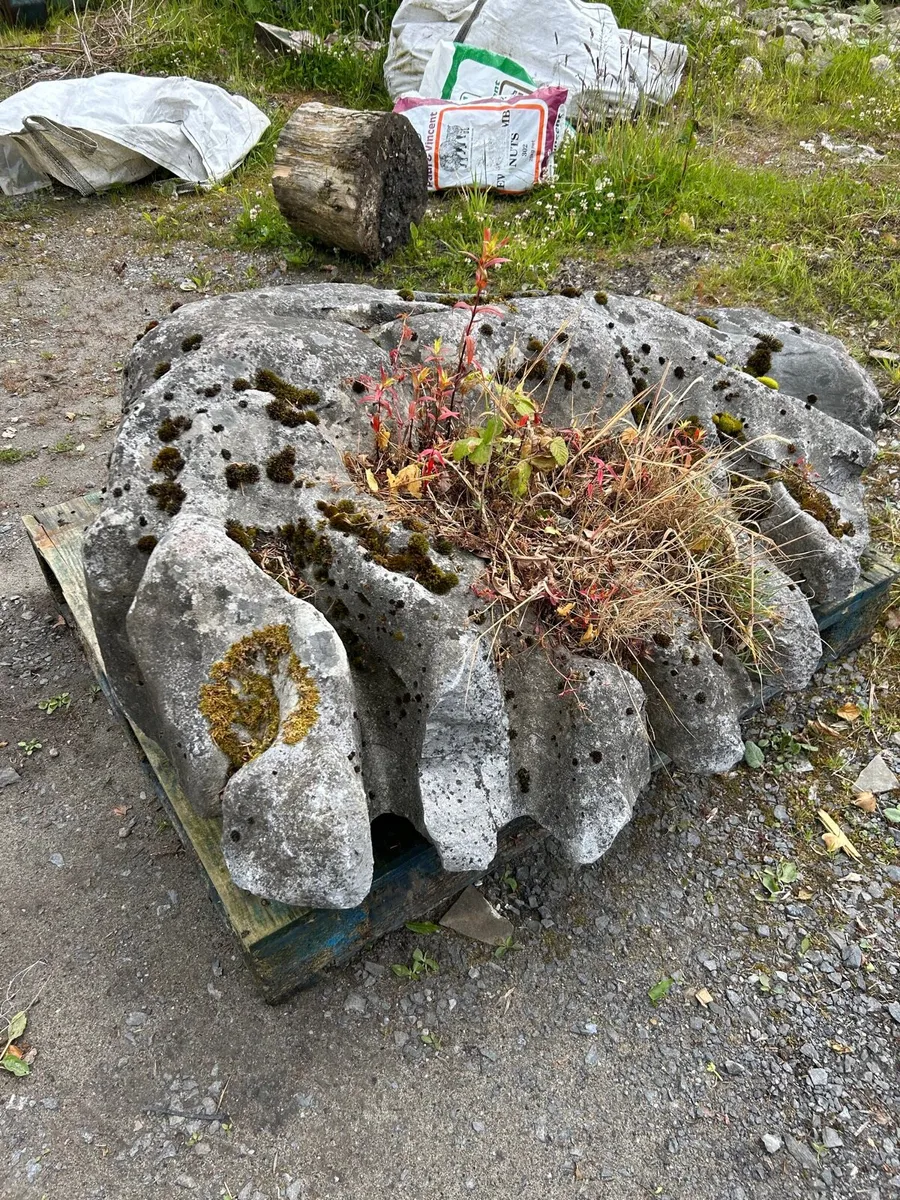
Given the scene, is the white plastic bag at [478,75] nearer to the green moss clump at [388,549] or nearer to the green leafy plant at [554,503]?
the green leafy plant at [554,503]

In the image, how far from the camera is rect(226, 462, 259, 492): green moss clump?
2.19 meters

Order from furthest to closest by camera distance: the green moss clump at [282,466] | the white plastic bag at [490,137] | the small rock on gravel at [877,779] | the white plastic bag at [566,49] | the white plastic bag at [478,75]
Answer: the white plastic bag at [566,49] → the white plastic bag at [478,75] → the white plastic bag at [490,137] → the small rock on gravel at [877,779] → the green moss clump at [282,466]

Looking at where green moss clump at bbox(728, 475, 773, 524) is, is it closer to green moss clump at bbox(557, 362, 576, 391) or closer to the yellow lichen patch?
green moss clump at bbox(557, 362, 576, 391)

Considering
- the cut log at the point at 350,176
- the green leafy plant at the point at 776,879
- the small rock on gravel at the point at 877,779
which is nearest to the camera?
the green leafy plant at the point at 776,879

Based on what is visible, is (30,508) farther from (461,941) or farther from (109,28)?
(109,28)

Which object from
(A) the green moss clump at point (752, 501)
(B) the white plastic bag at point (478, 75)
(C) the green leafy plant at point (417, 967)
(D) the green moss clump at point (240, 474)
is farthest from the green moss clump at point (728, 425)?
(B) the white plastic bag at point (478, 75)

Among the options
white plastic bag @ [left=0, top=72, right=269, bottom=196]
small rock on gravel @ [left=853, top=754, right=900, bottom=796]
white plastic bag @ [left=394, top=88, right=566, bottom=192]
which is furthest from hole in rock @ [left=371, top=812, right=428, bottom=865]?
white plastic bag @ [left=0, top=72, right=269, bottom=196]

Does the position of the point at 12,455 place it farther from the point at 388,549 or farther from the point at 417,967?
the point at 417,967

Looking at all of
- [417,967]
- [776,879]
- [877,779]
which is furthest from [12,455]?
[877,779]

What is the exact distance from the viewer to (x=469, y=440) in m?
2.25

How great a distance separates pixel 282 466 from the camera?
225cm

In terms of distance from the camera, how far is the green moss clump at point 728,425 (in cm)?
290

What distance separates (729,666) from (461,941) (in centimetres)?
117

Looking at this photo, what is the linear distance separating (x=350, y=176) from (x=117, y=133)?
2418 millimetres
